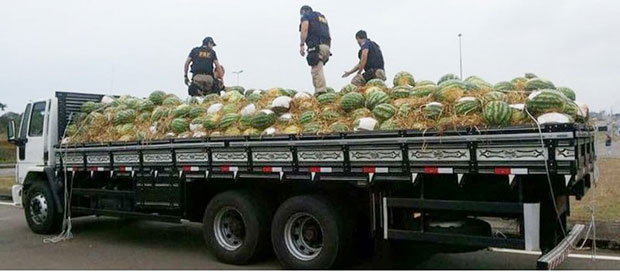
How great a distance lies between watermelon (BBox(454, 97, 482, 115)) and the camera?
6.04 m

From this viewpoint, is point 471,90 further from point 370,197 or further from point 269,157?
point 269,157

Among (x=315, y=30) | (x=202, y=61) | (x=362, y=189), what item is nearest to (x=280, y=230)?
(x=362, y=189)

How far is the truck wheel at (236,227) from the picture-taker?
286 inches

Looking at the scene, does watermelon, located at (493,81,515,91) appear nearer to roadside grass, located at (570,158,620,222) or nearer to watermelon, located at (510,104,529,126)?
watermelon, located at (510,104,529,126)

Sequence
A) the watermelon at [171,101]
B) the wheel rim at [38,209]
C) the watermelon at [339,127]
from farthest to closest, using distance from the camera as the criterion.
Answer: the wheel rim at [38,209], the watermelon at [171,101], the watermelon at [339,127]

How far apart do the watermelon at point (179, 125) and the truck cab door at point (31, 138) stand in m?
3.03

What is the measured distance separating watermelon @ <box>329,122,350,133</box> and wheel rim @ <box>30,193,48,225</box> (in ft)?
19.0

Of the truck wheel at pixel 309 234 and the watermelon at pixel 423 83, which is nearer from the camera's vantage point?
the truck wheel at pixel 309 234

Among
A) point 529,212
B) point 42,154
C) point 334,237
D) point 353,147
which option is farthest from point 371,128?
point 42,154

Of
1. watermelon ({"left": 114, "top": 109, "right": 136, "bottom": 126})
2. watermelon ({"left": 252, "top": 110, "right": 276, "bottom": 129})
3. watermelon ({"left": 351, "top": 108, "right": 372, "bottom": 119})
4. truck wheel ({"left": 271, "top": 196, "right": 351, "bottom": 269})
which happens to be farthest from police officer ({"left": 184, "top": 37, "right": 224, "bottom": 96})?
watermelon ({"left": 351, "top": 108, "right": 372, "bottom": 119})

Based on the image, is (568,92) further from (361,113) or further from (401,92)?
(361,113)

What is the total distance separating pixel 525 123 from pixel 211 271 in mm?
3940

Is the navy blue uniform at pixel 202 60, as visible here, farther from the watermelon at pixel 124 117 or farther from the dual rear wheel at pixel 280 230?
the dual rear wheel at pixel 280 230

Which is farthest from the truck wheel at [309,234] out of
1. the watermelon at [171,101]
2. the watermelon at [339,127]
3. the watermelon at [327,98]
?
the watermelon at [171,101]
